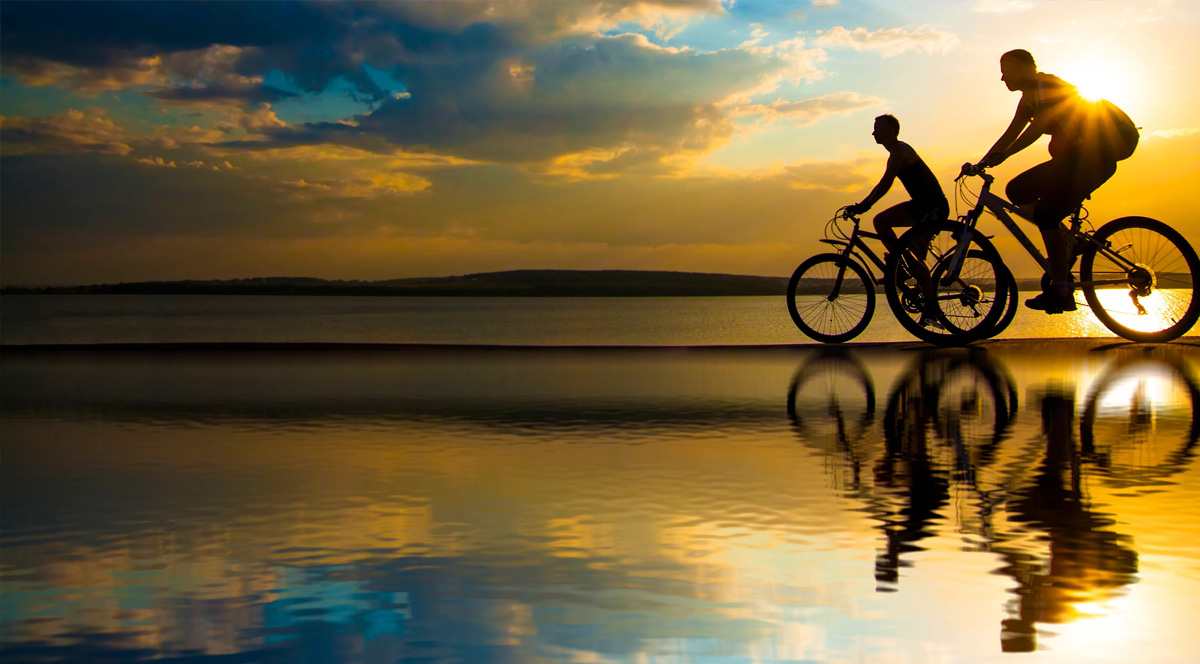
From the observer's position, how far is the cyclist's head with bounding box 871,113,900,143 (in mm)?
10695

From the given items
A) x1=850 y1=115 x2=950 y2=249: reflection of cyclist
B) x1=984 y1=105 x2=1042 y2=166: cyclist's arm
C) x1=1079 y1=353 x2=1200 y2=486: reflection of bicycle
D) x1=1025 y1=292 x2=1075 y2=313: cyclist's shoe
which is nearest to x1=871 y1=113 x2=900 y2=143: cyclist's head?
x1=850 y1=115 x2=950 y2=249: reflection of cyclist

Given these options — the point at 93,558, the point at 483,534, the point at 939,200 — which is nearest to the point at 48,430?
the point at 93,558

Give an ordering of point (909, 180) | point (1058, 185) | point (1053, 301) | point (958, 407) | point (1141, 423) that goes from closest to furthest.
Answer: point (1141, 423)
point (958, 407)
point (1058, 185)
point (1053, 301)
point (909, 180)

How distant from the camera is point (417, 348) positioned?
13430 millimetres

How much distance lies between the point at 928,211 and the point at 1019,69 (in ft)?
5.53

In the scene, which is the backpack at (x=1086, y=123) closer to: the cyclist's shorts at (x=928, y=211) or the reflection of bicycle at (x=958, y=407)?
the cyclist's shorts at (x=928, y=211)

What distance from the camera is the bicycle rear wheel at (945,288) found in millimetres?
10586

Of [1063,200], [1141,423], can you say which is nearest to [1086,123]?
[1063,200]

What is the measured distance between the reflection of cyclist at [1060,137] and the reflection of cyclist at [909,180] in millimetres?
803

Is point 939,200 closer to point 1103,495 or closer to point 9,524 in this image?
point 1103,495

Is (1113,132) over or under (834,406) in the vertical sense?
over

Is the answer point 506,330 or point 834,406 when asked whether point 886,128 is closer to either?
point 834,406

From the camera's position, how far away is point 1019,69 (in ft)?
31.8

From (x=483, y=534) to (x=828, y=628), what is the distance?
58.8 inches
